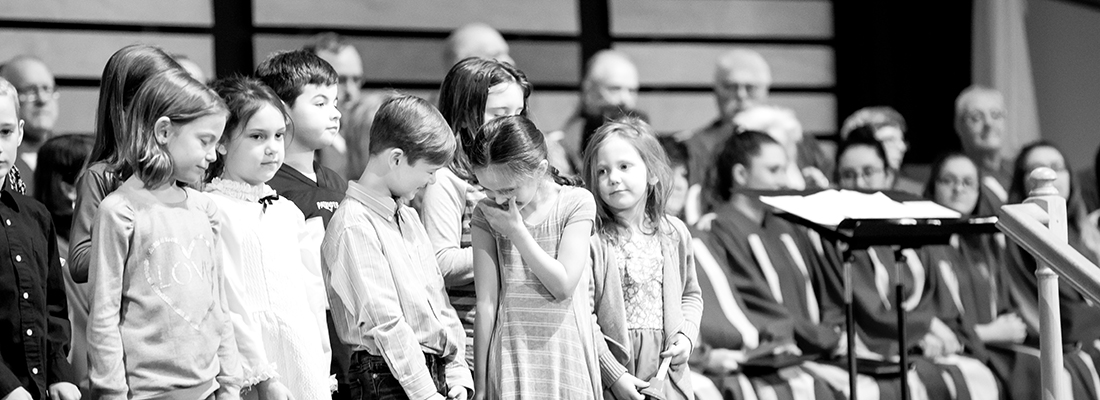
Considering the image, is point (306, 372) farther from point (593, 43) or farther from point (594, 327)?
point (593, 43)

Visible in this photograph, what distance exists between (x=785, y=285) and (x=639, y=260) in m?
1.73

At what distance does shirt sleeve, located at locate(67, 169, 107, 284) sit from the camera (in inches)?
96.4

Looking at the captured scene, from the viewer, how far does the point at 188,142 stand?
246 cm

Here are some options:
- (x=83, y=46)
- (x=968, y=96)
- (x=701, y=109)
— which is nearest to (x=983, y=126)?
(x=968, y=96)

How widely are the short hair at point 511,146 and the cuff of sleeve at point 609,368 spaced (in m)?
A: 0.47

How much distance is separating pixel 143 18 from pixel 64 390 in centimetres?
364

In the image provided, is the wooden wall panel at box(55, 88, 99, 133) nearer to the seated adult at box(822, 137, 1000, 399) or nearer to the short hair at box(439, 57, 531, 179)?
the short hair at box(439, 57, 531, 179)

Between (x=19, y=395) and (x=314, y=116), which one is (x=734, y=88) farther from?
(x=19, y=395)

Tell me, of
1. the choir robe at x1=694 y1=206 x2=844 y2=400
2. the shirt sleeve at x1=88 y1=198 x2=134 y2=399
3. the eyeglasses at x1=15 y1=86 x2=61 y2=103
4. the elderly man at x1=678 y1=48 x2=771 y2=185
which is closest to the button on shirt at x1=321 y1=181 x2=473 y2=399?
the shirt sleeve at x1=88 y1=198 x2=134 y2=399

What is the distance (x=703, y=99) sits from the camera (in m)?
6.95

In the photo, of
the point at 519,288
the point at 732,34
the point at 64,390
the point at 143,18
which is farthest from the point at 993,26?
the point at 64,390

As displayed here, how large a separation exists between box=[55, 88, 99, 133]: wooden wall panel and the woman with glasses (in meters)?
3.85

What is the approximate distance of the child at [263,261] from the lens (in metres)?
2.58

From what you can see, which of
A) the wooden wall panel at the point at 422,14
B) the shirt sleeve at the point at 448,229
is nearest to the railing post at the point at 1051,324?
the shirt sleeve at the point at 448,229
